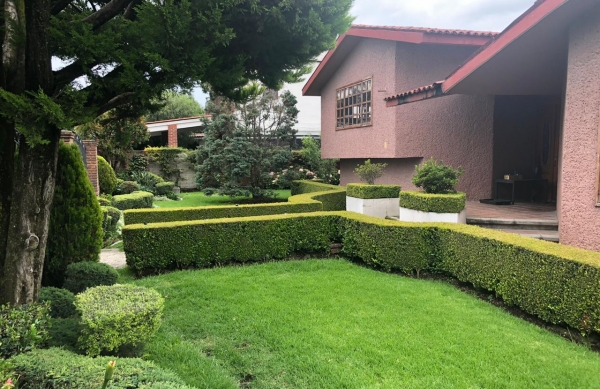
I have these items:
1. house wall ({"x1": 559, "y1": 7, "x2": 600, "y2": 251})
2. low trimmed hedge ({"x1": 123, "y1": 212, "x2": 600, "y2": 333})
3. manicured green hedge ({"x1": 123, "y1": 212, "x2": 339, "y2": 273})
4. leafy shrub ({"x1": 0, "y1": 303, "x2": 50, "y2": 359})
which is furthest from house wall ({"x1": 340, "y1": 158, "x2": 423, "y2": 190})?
leafy shrub ({"x1": 0, "y1": 303, "x2": 50, "y2": 359})

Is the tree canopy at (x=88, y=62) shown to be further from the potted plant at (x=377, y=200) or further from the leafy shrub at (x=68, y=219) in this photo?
the potted plant at (x=377, y=200)

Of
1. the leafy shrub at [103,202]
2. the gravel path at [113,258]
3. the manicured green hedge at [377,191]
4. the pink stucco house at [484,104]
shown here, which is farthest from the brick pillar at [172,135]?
the manicured green hedge at [377,191]

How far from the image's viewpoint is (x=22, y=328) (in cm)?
330

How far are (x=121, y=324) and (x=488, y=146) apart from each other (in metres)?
11.7

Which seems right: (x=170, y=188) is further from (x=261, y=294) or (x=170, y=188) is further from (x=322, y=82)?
(x=261, y=294)

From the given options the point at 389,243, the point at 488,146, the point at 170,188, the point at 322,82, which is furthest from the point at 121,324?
the point at 170,188

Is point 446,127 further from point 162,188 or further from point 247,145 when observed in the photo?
point 162,188

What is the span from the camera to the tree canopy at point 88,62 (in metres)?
3.37

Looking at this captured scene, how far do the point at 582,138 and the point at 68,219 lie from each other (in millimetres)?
7747

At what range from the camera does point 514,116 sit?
12.2 metres

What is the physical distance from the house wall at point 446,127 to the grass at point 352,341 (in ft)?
21.6

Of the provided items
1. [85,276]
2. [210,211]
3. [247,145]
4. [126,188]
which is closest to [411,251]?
[85,276]

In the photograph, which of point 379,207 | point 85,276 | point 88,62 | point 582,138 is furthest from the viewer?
point 379,207

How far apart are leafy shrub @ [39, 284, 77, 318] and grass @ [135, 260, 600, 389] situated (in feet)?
3.57
